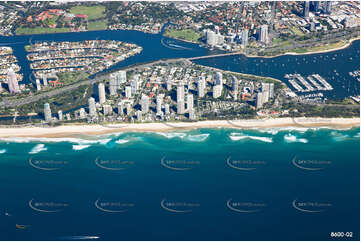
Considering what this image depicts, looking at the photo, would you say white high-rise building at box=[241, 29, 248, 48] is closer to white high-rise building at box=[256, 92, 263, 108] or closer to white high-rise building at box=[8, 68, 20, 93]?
white high-rise building at box=[256, 92, 263, 108]

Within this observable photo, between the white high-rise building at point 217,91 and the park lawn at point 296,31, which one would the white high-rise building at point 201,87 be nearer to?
the white high-rise building at point 217,91

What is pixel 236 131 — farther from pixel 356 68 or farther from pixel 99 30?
pixel 99 30

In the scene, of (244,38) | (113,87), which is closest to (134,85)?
(113,87)

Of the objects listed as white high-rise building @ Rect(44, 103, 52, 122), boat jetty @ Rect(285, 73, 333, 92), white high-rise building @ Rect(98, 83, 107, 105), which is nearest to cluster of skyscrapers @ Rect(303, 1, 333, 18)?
boat jetty @ Rect(285, 73, 333, 92)

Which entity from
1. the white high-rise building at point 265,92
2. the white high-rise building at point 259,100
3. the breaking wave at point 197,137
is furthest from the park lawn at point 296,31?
the breaking wave at point 197,137

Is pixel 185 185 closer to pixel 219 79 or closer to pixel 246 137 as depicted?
pixel 246 137
